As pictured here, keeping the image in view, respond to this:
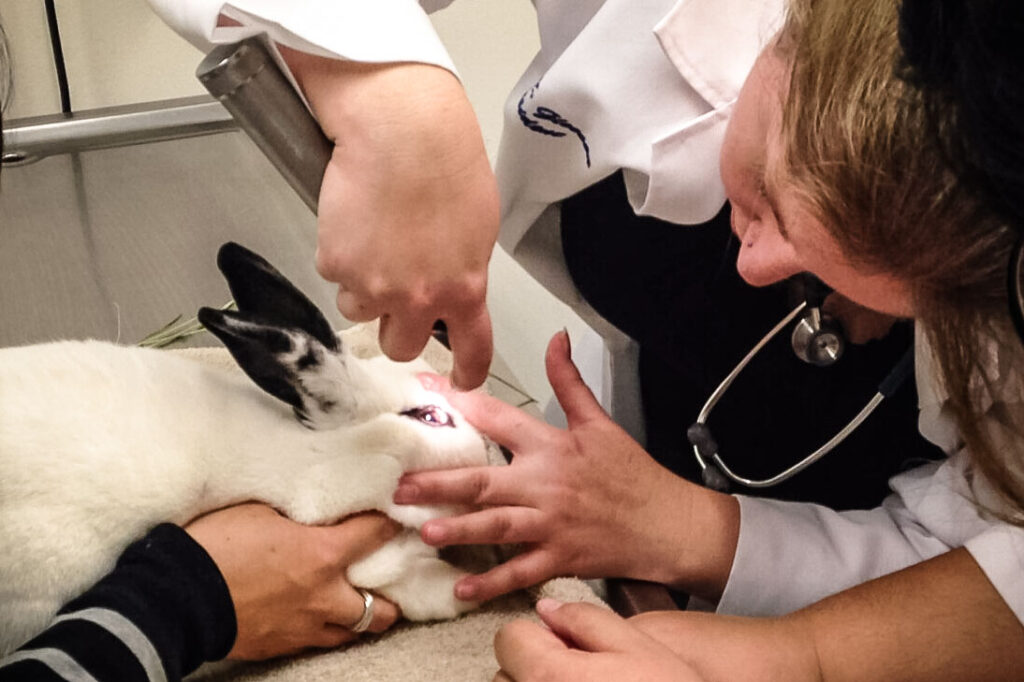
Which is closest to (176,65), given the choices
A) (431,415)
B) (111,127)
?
(111,127)

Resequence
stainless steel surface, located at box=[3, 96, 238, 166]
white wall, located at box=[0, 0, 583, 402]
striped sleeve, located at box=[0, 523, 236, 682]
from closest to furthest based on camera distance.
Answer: striped sleeve, located at box=[0, 523, 236, 682]
stainless steel surface, located at box=[3, 96, 238, 166]
white wall, located at box=[0, 0, 583, 402]

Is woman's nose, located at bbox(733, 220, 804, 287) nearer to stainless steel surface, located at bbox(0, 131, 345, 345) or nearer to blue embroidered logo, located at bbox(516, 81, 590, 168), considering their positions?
blue embroidered logo, located at bbox(516, 81, 590, 168)

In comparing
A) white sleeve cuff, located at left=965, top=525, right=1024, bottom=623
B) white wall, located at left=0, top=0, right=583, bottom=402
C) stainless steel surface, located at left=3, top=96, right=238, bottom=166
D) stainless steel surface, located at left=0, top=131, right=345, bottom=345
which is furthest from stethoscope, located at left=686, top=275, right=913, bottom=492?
stainless steel surface, located at left=3, top=96, right=238, bottom=166

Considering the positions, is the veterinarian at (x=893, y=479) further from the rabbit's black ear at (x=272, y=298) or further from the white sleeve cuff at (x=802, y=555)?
the rabbit's black ear at (x=272, y=298)

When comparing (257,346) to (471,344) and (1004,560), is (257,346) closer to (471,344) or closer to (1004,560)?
(471,344)

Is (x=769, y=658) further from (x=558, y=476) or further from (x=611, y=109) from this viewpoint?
(x=611, y=109)

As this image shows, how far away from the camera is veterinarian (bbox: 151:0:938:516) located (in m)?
0.43

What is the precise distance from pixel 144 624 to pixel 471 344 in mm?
222

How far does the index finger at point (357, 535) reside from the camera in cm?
55

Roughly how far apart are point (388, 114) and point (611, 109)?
0.24 m

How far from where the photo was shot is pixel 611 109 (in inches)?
24.2

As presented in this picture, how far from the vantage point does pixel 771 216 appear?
468 mm

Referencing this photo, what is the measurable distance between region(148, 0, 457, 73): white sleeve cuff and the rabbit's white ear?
153mm

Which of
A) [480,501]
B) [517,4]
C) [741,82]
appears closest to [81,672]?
[480,501]
